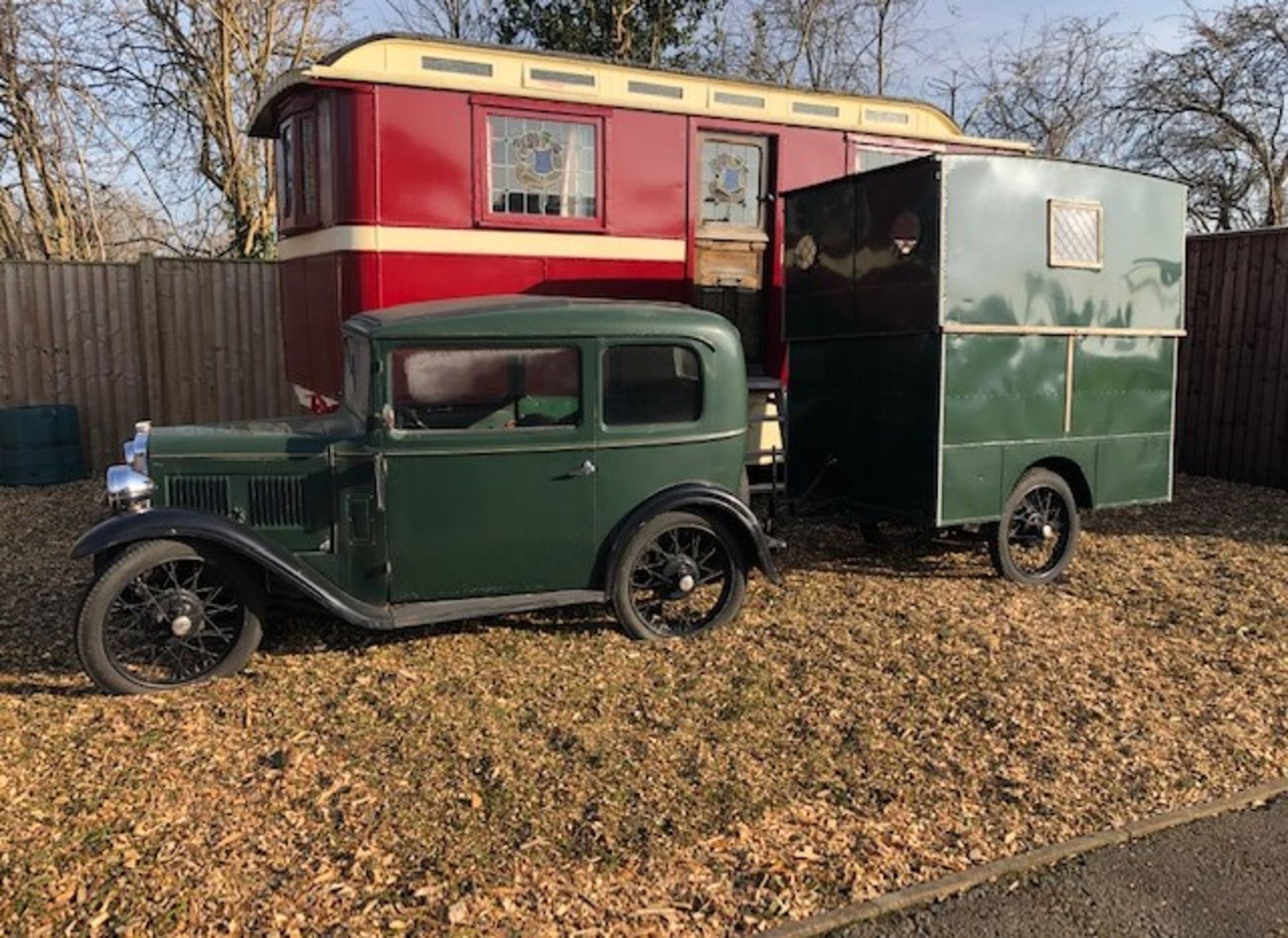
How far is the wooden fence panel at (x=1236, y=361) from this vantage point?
400 inches

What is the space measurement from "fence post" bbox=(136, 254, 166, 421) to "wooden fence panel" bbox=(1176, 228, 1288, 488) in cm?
1102

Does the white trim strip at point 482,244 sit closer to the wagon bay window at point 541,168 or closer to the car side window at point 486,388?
the wagon bay window at point 541,168

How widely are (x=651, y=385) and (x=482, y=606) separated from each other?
143 cm

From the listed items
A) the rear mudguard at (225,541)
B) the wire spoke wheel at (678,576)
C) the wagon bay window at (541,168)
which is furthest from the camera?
the wagon bay window at (541,168)

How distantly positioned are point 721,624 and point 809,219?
318 cm

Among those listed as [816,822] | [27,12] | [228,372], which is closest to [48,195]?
[27,12]

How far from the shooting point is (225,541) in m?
4.48

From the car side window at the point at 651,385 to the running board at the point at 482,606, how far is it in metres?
0.91

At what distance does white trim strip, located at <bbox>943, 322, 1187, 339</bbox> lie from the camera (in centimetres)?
612

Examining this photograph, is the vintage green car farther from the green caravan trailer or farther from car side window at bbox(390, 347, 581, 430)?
the green caravan trailer

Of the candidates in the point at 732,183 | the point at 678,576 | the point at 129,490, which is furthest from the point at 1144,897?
the point at 732,183

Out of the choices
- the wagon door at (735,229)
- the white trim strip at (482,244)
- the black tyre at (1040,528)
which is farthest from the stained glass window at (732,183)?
the black tyre at (1040,528)

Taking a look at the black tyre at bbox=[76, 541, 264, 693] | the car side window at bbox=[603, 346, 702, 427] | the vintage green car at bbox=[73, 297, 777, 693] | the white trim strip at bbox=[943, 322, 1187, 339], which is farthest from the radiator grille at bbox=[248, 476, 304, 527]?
the white trim strip at bbox=[943, 322, 1187, 339]

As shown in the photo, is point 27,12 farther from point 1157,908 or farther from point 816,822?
point 1157,908
